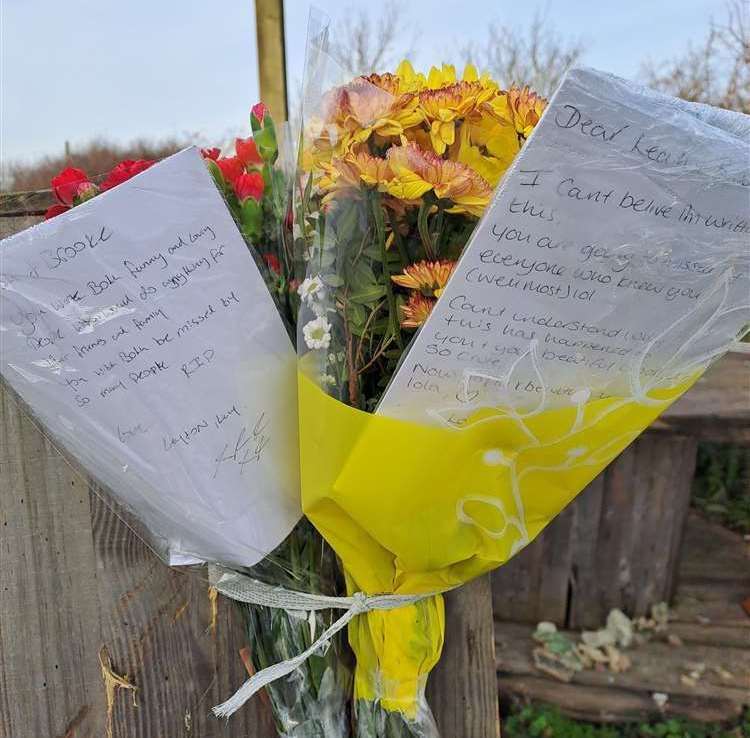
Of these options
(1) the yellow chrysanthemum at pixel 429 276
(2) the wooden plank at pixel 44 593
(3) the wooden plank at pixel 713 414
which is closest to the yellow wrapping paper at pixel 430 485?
(1) the yellow chrysanthemum at pixel 429 276

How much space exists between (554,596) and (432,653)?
190cm

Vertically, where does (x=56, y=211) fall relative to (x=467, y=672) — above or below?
above

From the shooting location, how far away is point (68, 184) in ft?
2.29

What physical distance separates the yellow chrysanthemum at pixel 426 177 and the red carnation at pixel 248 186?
16 centimetres

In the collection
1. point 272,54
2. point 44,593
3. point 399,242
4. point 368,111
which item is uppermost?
point 272,54

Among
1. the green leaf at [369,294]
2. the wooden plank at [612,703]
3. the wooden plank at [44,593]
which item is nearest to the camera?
the green leaf at [369,294]

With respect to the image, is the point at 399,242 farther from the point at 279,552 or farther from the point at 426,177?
the point at 279,552

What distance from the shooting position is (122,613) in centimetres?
92

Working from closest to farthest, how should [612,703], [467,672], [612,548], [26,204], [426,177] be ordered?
[426,177] < [26,204] < [467,672] < [612,703] < [612,548]

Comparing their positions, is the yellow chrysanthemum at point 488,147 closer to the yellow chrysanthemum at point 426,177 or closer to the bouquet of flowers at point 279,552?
the yellow chrysanthemum at point 426,177

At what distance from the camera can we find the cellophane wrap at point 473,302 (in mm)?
599

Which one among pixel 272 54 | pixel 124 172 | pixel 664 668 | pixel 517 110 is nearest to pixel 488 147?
pixel 517 110

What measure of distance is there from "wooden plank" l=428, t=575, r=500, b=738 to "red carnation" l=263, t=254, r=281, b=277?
51 centimetres
